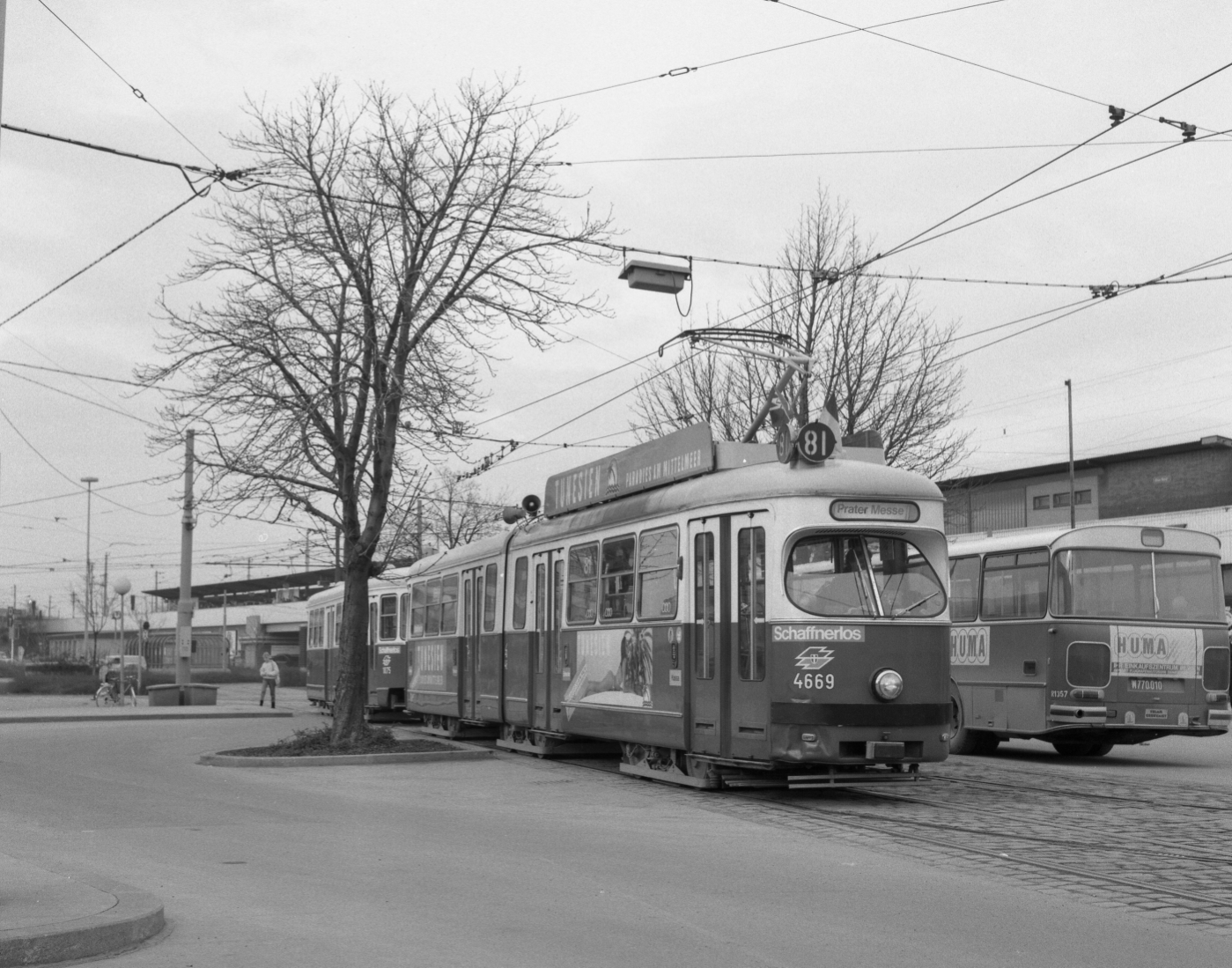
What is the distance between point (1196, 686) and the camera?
62.5 feet

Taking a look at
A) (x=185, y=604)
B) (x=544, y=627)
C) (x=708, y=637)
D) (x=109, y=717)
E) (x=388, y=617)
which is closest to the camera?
(x=708, y=637)

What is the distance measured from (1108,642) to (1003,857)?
961 cm

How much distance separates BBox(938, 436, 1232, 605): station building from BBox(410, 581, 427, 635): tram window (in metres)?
24.8

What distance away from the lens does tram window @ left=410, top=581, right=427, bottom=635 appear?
85.3ft

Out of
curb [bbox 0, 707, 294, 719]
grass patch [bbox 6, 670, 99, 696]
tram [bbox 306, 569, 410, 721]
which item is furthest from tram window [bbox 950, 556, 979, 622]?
grass patch [bbox 6, 670, 99, 696]

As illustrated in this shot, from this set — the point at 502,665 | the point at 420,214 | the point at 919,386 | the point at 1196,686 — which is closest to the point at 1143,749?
the point at 1196,686

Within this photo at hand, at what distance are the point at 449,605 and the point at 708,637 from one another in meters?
10.6

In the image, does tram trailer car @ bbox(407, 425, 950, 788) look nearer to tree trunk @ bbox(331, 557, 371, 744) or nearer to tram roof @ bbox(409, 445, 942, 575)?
tram roof @ bbox(409, 445, 942, 575)

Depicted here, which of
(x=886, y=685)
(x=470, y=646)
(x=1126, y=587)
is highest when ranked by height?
(x=1126, y=587)

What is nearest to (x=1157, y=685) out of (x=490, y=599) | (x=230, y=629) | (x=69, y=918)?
(x=490, y=599)

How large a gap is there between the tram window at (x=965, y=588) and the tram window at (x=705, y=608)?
7279 millimetres

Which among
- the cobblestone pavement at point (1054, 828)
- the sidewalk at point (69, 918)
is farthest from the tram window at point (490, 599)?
the sidewalk at point (69, 918)

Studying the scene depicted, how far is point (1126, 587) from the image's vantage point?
1906 cm

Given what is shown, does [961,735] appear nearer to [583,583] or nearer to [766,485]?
[583,583]
